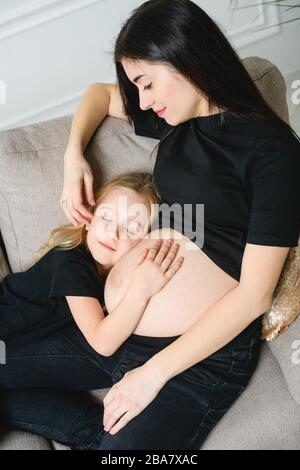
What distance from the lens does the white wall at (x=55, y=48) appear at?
72.9 inches

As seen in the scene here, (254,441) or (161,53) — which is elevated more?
(161,53)

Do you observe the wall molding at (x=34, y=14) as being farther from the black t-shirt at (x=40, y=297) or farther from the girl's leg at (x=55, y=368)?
A: the girl's leg at (x=55, y=368)

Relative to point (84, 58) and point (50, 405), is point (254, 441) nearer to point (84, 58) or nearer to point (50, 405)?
point (50, 405)

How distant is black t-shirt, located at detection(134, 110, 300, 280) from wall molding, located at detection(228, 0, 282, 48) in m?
1.06

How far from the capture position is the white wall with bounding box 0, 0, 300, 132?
1853mm

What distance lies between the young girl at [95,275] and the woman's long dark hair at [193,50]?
34 centimetres

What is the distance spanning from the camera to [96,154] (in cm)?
146

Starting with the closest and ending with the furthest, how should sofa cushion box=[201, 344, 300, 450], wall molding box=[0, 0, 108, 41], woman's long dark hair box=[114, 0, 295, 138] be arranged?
woman's long dark hair box=[114, 0, 295, 138]
sofa cushion box=[201, 344, 300, 450]
wall molding box=[0, 0, 108, 41]

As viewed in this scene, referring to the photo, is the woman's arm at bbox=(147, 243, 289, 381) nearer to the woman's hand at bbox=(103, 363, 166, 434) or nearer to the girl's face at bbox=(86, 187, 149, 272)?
the woman's hand at bbox=(103, 363, 166, 434)

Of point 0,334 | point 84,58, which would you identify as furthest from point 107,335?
point 84,58

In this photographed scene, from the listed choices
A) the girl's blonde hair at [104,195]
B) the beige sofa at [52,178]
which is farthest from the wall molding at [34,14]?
the girl's blonde hair at [104,195]

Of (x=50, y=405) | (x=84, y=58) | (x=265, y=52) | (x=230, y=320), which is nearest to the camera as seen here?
(x=230, y=320)

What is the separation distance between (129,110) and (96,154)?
0.15m

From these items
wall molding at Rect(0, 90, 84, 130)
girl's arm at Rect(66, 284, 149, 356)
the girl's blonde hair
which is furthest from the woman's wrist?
wall molding at Rect(0, 90, 84, 130)
